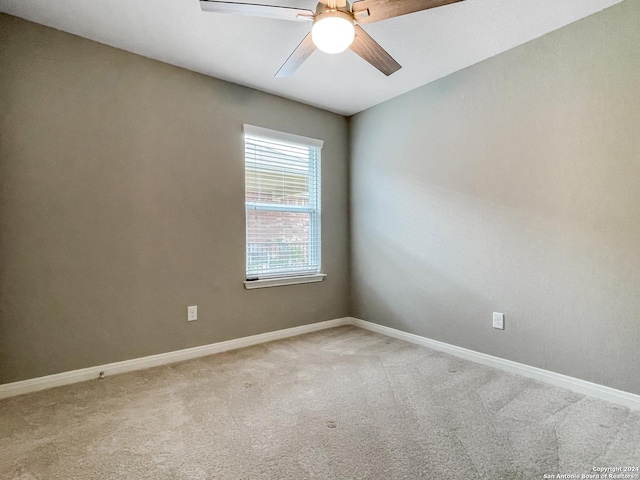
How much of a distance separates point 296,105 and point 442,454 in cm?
318

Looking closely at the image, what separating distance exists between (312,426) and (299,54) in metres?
2.13

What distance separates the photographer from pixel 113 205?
245cm

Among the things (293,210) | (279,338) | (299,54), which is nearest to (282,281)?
(279,338)

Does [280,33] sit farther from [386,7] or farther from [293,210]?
[293,210]

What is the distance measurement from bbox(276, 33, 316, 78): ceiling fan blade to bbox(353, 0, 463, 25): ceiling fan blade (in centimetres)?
29

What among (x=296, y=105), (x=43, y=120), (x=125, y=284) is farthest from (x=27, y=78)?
(x=296, y=105)

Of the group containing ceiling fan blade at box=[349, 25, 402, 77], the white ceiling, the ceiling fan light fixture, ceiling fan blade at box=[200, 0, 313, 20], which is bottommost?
the ceiling fan light fixture

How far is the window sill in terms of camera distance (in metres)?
3.12

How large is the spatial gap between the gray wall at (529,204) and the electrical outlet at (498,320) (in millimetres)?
43

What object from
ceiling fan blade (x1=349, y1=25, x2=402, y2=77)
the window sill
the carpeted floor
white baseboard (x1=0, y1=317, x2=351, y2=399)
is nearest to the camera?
the carpeted floor

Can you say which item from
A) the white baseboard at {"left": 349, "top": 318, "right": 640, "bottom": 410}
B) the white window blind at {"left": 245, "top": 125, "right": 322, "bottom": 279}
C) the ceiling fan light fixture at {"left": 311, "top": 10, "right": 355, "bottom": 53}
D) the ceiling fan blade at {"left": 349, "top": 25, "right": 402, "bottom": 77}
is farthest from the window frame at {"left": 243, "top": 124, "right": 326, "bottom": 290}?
the ceiling fan light fixture at {"left": 311, "top": 10, "right": 355, "bottom": 53}

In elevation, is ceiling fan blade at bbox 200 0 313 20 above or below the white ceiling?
below

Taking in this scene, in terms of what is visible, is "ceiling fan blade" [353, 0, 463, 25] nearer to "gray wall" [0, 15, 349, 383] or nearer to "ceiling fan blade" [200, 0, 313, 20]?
"ceiling fan blade" [200, 0, 313, 20]

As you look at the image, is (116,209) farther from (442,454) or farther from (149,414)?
(442,454)
